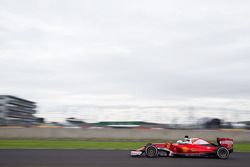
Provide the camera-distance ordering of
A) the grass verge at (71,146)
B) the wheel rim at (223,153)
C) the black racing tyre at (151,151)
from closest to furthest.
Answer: the black racing tyre at (151,151)
the wheel rim at (223,153)
the grass verge at (71,146)

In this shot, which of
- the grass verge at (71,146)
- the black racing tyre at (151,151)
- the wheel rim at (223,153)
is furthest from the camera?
the grass verge at (71,146)

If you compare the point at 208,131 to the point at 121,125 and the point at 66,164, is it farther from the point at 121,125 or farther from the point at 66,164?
the point at 66,164

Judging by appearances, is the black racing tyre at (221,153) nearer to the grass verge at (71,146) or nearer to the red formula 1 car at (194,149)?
the red formula 1 car at (194,149)

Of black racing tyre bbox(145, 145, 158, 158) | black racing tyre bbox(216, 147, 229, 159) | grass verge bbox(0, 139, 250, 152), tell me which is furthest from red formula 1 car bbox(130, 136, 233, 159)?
grass verge bbox(0, 139, 250, 152)

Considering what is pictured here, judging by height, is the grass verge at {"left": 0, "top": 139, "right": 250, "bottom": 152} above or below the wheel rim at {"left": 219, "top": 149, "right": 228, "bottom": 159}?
above

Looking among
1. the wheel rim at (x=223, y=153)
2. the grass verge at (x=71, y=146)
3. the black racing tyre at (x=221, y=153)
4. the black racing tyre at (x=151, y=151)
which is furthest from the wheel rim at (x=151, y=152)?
the grass verge at (x=71, y=146)

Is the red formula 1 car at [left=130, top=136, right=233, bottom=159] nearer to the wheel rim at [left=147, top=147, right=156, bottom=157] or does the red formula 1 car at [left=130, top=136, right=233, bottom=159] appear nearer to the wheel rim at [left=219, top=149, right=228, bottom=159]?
the wheel rim at [left=219, top=149, right=228, bottom=159]

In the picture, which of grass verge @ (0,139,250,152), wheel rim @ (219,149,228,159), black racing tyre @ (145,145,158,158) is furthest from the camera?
grass verge @ (0,139,250,152)

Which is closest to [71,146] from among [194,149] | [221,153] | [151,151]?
[151,151]

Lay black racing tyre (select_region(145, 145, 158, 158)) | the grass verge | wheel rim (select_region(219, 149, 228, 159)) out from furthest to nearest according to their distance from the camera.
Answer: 1. the grass verge
2. wheel rim (select_region(219, 149, 228, 159))
3. black racing tyre (select_region(145, 145, 158, 158))

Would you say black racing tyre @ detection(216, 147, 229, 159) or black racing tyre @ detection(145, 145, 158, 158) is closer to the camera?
black racing tyre @ detection(145, 145, 158, 158)

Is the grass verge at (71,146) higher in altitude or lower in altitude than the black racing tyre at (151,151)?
higher

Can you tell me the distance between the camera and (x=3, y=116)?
118 ft

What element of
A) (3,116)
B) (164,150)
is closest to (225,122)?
(164,150)
